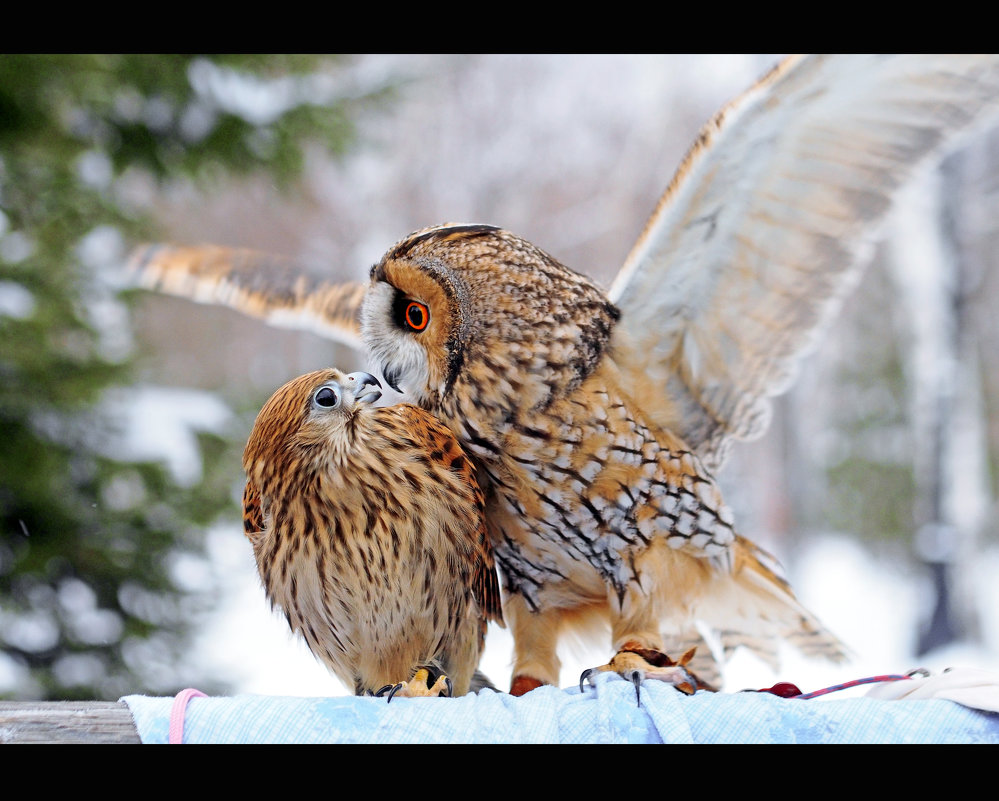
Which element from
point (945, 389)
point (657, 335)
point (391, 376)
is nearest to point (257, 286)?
point (391, 376)

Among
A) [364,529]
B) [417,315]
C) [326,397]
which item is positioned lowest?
[364,529]

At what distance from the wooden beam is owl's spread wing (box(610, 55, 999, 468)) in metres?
1.01

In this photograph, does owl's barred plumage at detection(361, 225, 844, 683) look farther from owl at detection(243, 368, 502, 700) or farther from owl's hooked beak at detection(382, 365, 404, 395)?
owl at detection(243, 368, 502, 700)

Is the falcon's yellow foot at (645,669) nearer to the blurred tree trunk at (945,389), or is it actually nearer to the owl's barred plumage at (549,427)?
the owl's barred plumage at (549,427)

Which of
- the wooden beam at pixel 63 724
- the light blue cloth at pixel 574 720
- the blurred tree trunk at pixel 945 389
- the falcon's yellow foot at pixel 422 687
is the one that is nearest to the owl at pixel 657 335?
the light blue cloth at pixel 574 720

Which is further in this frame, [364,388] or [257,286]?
[257,286]

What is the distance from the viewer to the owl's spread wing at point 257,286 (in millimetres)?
1794

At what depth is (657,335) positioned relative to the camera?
1529 millimetres

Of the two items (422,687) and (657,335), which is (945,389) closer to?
(657,335)

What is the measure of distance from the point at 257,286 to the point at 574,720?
3.75 ft

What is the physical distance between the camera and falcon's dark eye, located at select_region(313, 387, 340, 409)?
1.28m

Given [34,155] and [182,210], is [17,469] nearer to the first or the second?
[34,155]
